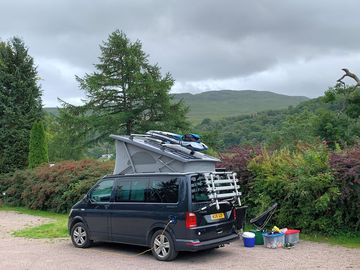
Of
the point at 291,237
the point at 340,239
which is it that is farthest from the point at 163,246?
the point at 340,239

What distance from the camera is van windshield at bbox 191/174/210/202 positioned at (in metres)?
9.13

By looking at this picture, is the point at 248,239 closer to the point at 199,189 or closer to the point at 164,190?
the point at 199,189

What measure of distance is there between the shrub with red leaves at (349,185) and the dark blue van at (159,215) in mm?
3110

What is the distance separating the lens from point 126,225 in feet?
32.6

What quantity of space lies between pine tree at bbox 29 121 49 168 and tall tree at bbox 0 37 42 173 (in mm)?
1529

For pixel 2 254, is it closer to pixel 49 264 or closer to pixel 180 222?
pixel 49 264

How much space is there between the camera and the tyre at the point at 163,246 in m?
9.08

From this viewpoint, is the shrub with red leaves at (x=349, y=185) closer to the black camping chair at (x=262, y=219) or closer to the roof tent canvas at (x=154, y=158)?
the black camping chair at (x=262, y=219)

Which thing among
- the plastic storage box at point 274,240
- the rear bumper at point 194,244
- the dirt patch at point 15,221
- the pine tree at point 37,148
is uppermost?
the pine tree at point 37,148

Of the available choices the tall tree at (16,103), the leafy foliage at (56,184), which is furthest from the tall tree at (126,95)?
the leafy foliage at (56,184)

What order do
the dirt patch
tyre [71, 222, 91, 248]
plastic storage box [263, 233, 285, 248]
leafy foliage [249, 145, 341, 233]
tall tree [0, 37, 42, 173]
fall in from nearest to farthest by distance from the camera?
plastic storage box [263, 233, 285, 248]
tyre [71, 222, 91, 248]
leafy foliage [249, 145, 341, 233]
the dirt patch
tall tree [0, 37, 42, 173]

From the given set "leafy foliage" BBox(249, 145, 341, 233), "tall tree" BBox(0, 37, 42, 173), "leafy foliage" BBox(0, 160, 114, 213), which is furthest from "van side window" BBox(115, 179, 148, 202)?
"tall tree" BBox(0, 37, 42, 173)

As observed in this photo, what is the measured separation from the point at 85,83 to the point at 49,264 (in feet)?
94.2

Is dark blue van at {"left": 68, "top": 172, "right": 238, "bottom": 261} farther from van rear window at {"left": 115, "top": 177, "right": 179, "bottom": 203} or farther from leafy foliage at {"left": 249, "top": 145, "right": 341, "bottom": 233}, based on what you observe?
leafy foliage at {"left": 249, "top": 145, "right": 341, "bottom": 233}
